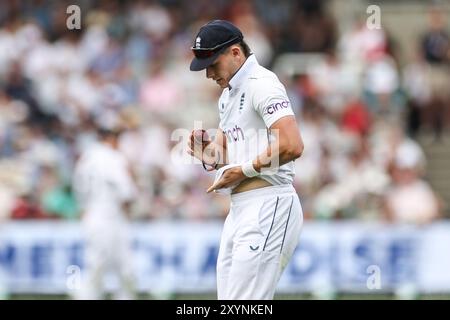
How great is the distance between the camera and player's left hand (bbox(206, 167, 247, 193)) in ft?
27.2

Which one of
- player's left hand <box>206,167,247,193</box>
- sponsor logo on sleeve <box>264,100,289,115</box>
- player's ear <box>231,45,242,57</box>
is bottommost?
player's left hand <box>206,167,247,193</box>

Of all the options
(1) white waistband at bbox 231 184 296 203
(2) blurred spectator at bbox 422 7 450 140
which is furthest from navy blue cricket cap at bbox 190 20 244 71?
(2) blurred spectator at bbox 422 7 450 140

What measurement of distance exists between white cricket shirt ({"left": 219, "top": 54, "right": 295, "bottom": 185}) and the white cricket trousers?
17 cm

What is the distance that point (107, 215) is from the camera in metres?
15.0

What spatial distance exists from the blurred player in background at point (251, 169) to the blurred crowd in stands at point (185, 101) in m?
8.94

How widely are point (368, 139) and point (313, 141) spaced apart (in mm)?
901

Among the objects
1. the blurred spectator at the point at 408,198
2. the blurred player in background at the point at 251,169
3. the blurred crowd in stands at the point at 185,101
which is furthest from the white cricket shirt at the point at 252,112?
the blurred spectator at the point at 408,198

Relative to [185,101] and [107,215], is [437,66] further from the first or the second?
[107,215]

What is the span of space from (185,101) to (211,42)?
11.7 meters

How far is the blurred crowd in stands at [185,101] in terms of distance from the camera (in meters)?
18.1

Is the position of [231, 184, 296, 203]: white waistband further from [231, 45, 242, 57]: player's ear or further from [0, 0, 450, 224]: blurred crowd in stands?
[0, 0, 450, 224]: blurred crowd in stands
